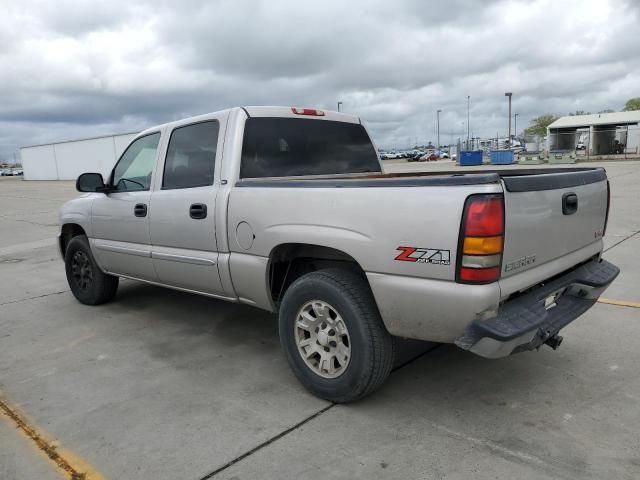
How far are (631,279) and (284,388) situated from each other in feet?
14.1

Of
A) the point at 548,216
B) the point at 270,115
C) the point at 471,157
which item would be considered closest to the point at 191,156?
the point at 270,115

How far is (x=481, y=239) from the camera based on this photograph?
2484mm

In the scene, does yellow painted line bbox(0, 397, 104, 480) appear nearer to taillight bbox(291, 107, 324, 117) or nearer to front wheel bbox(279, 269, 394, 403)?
front wheel bbox(279, 269, 394, 403)

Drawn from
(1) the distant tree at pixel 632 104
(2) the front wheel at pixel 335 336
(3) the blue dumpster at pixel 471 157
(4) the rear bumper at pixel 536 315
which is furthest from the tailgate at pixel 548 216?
(1) the distant tree at pixel 632 104

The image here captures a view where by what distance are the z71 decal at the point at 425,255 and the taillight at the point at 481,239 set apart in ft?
0.25

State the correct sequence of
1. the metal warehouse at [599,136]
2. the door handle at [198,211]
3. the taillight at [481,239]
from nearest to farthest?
the taillight at [481,239], the door handle at [198,211], the metal warehouse at [599,136]

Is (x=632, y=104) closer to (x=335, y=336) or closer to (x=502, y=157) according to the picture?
(x=502, y=157)

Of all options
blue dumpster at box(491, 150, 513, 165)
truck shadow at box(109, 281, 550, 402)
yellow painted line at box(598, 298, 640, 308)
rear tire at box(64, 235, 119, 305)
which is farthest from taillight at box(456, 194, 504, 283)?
blue dumpster at box(491, 150, 513, 165)

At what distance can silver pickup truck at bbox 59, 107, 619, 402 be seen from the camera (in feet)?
8.40

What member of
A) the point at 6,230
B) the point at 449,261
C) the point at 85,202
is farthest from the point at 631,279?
the point at 6,230

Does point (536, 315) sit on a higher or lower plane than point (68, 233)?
lower

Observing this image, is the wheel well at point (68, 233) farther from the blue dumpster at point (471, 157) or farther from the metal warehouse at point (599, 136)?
the metal warehouse at point (599, 136)

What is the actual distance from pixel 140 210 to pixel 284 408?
2.25 m

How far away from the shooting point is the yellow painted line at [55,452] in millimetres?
2592
